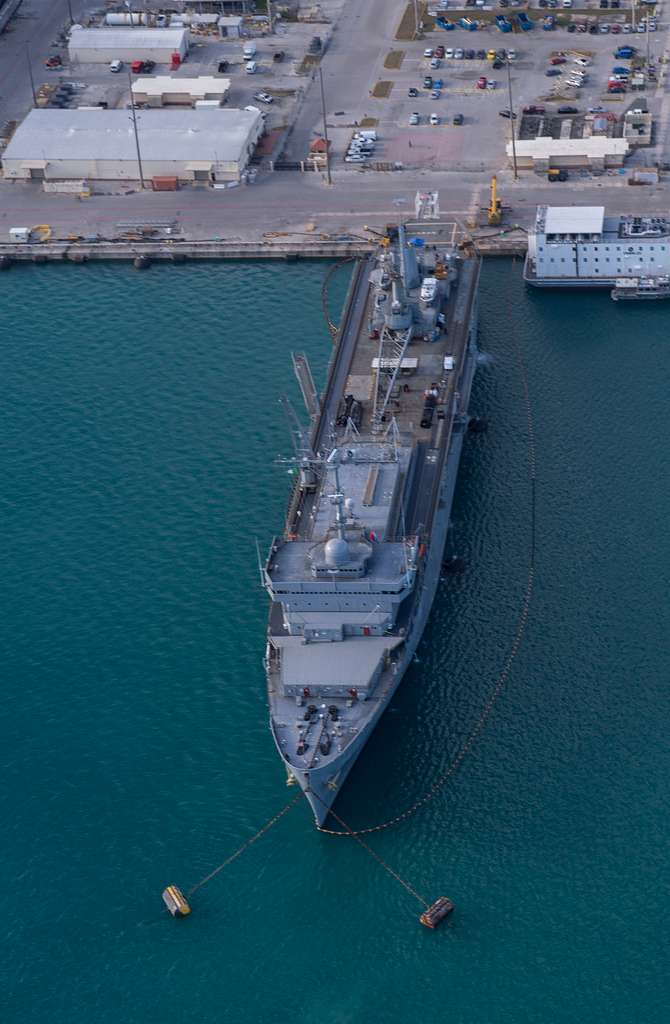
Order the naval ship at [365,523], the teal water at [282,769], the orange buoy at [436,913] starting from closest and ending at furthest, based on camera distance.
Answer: the teal water at [282,769] → the orange buoy at [436,913] → the naval ship at [365,523]

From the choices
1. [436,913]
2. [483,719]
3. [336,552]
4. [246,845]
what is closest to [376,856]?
[436,913]

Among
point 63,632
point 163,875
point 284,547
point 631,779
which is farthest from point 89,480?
point 631,779

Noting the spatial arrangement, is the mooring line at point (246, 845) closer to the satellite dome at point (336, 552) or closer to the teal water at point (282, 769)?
the teal water at point (282, 769)

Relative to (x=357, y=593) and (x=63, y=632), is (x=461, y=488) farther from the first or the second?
(x=63, y=632)

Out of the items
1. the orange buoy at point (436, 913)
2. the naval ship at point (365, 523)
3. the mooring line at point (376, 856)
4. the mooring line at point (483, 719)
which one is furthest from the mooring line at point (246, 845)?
the orange buoy at point (436, 913)

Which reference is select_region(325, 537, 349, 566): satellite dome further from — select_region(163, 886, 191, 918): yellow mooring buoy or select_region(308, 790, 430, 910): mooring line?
select_region(163, 886, 191, 918): yellow mooring buoy

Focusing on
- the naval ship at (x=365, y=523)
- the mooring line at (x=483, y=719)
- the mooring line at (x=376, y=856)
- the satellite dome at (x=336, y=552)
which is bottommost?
the mooring line at (x=376, y=856)

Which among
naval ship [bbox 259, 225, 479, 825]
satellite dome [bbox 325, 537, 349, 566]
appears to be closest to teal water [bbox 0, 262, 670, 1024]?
naval ship [bbox 259, 225, 479, 825]

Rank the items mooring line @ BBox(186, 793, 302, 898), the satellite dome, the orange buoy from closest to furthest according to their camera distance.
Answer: the orange buoy, mooring line @ BBox(186, 793, 302, 898), the satellite dome
